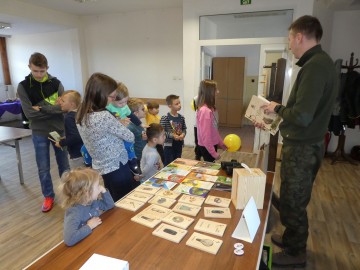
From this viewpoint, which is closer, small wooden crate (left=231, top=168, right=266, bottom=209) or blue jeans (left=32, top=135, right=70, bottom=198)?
small wooden crate (left=231, top=168, right=266, bottom=209)

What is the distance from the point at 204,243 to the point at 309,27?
137 centimetres

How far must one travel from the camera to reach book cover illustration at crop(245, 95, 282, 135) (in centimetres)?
184

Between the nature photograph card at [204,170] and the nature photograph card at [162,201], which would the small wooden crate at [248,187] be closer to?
the nature photograph card at [162,201]

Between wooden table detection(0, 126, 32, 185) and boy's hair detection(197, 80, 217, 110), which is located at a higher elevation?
boy's hair detection(197, 80, 217, 110)

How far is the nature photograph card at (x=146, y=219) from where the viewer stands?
3.93ft

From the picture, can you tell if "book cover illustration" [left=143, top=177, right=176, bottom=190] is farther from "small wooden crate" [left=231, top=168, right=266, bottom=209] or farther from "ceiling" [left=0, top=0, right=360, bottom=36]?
"ceiling" [left=0, top=0, right=360, bottom=36]

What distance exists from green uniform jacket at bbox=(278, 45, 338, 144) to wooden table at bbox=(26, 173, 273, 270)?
67 centimetres

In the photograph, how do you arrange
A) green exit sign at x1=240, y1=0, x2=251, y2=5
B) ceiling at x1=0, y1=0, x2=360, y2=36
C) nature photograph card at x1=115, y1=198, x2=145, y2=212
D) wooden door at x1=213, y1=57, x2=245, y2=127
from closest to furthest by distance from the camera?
nature photograph card at x1=115, y1=198, x2=145, y2=212, green exit sign at x1=240, y1=0, x2=251, y2=5, ceiling at x1=0, y1=0, x2=360, y2=36, wooden door at x1=213, y1=57, x2=245, y2=127

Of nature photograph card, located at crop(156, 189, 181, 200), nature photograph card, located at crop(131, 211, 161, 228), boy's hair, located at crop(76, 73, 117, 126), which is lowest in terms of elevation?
nature photograph card, located at crop(131, 211, 161, 228)

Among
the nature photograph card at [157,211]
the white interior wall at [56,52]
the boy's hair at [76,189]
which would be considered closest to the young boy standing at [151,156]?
the nature photograph card at [157,211]

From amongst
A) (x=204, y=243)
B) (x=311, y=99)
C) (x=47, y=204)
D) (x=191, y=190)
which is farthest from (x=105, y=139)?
(x=47, y=204)

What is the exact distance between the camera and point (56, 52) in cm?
652

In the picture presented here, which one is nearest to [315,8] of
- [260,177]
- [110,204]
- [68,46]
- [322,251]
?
[322,251]

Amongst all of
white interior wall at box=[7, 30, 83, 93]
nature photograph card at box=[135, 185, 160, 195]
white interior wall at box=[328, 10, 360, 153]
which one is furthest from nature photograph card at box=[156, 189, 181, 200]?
white interior wall at box=[7, 30, 83, 93]
